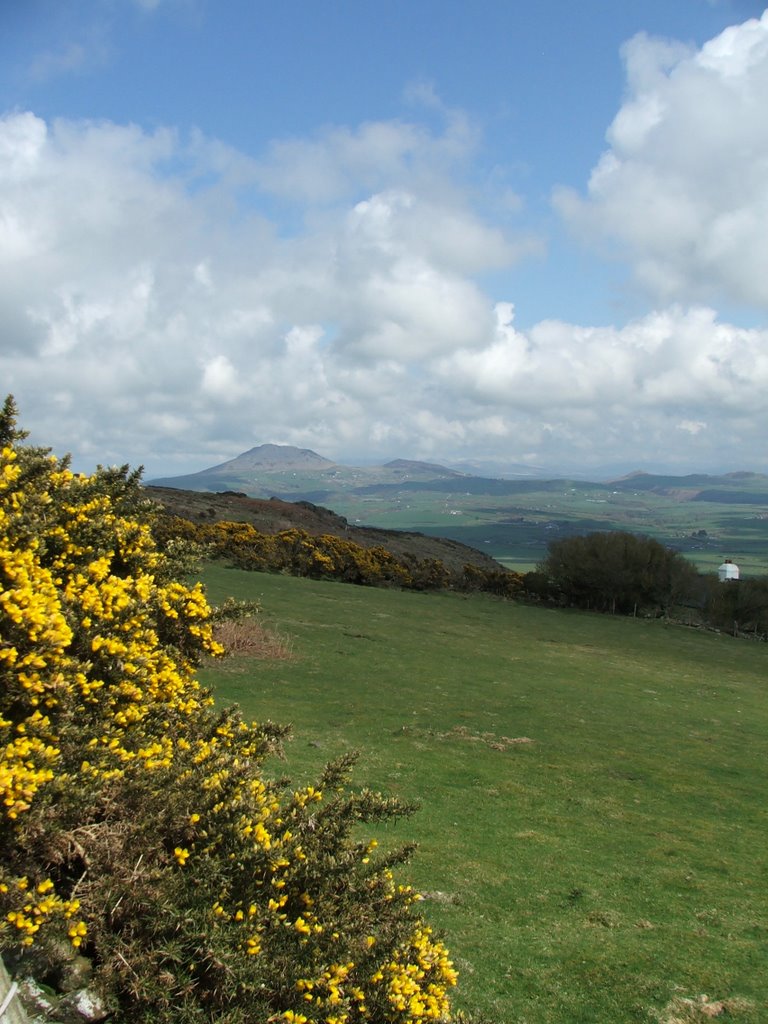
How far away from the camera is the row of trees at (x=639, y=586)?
54.8m

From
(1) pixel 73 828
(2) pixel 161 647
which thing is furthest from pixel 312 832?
(2) pixel 161 647

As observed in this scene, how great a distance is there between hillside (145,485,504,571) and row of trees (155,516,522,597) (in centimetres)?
580

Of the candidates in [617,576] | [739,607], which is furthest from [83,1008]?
[739,607]

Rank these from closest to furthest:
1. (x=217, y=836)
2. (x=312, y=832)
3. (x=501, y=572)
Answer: (x=217, y=836)
(x=312, y=832)
(x=501, y=572)

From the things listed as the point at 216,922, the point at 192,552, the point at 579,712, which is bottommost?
the point at 579,712

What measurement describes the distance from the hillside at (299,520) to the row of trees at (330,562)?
5795 millimetres

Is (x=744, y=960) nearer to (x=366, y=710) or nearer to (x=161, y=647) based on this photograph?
(x=161, y=647)

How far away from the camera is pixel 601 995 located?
731cm

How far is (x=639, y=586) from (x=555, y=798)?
4479cm

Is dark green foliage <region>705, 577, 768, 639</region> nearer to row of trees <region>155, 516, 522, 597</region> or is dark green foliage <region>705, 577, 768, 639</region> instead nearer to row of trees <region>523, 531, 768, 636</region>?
row of trees <region>523, 531, 768, 636</region>

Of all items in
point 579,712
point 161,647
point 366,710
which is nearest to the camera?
point 161,647

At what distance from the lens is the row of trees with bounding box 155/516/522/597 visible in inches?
1838

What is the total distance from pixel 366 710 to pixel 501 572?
1623 inches

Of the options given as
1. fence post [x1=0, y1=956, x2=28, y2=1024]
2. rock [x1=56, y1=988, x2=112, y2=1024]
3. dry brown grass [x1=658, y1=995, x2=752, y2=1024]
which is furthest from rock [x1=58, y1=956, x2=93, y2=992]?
dry brown grass [x1=658, y1=995, x2=752, y2=1024]
